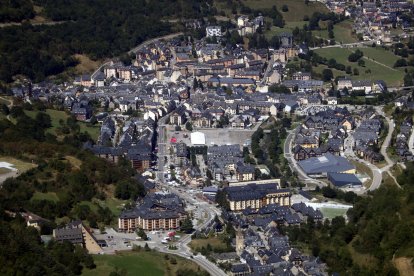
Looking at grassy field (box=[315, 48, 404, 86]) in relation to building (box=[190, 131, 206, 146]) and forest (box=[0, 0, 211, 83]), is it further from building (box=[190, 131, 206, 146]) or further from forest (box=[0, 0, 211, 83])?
building (box=[190, 131, 206, 146])

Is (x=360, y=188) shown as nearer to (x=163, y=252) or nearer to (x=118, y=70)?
(x=163, y=252)

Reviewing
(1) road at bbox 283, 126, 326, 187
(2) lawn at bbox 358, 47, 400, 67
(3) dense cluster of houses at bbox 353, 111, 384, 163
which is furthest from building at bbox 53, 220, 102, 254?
(2) lawn at bbox 358, 47, 400, 67

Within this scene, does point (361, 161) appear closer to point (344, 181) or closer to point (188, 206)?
point (344, 181)

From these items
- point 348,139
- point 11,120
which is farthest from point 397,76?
point 11,120

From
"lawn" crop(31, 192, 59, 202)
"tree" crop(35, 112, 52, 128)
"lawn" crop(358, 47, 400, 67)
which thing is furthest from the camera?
"lawn" crop(358, 47, 400, 67)

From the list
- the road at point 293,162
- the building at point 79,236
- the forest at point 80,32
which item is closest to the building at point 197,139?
the road at point 293,162
